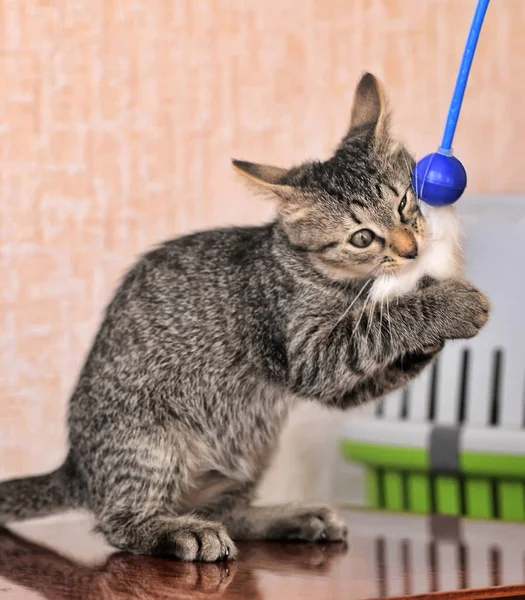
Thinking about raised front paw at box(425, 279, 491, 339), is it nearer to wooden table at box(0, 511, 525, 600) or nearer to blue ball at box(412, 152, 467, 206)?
blue ball at box(412, 152, 467, 206)

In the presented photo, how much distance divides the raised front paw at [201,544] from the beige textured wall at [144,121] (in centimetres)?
60

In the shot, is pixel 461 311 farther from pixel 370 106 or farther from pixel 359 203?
pixel 370 106

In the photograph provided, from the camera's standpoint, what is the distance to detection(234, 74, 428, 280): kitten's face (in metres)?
1.21

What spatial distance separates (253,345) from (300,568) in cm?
30

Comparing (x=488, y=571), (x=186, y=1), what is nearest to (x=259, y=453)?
(x=488, y=571)

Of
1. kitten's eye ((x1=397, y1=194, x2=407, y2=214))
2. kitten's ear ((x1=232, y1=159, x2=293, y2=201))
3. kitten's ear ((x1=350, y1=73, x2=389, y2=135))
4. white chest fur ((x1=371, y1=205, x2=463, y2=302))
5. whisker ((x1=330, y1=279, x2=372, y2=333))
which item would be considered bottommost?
whisker ((x1=330, y1=279, x2=372, y2=333))

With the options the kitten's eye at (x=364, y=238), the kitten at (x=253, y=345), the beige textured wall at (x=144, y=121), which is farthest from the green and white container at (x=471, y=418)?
the kitten's eye at (x=364, y=238)

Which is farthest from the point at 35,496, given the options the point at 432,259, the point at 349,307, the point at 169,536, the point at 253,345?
the point at 432,259

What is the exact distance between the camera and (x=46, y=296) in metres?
1.69

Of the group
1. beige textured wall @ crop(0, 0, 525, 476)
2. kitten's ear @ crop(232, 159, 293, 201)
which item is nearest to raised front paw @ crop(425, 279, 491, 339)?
kitten's ear @ crop(232, 159, 293, 201)

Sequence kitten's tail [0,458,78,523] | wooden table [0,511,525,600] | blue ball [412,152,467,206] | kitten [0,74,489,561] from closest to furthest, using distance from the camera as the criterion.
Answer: wooden table [0,511,525,600], blue ball [412,152,467,206], kitten [0,74,489,561], kitten's tail [0,458,78,523]

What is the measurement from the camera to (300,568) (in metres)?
1.12

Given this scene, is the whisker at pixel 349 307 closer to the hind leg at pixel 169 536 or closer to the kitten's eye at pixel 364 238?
the kitten's eye at pixel 364 238

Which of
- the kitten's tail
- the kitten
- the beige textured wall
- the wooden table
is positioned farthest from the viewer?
the beige textured wall
